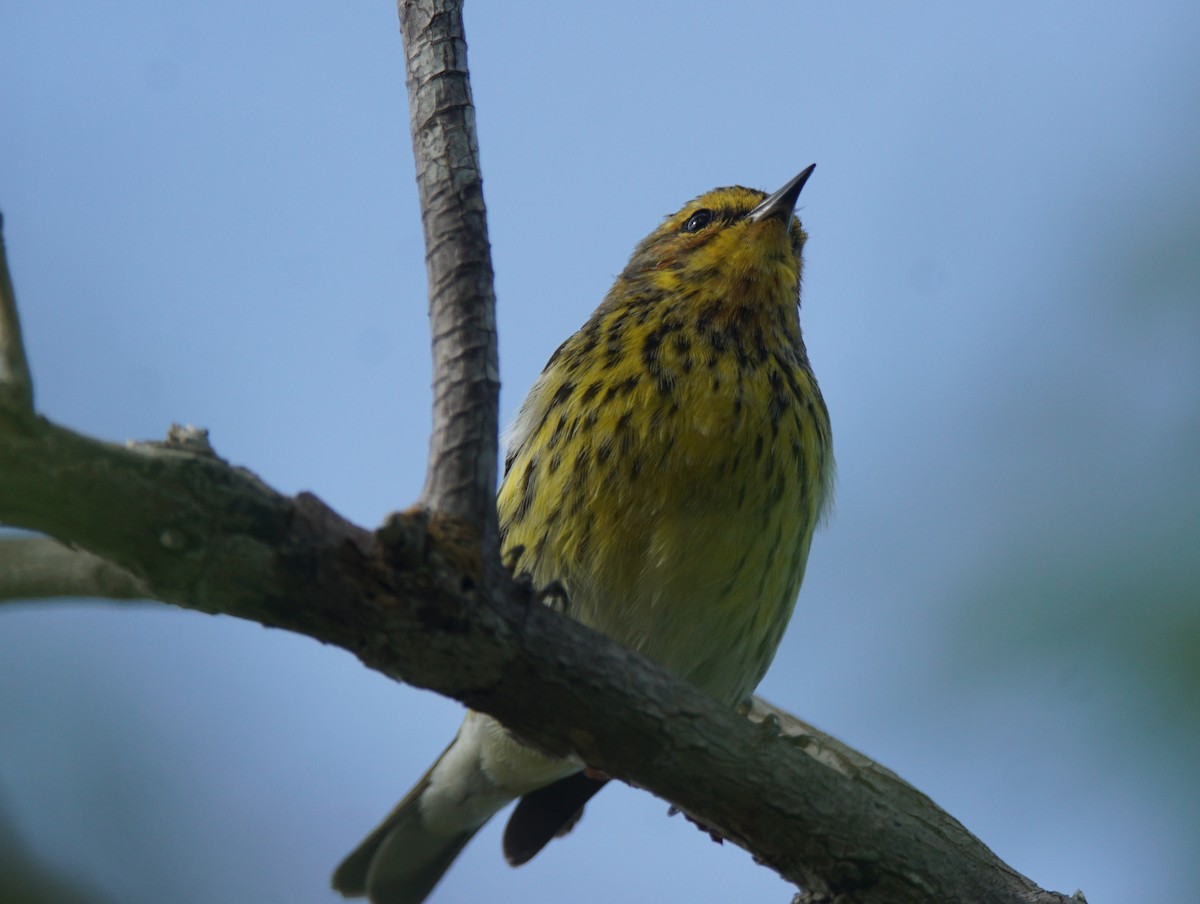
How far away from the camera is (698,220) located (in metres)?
6.68

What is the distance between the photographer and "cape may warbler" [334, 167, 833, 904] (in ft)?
16.7

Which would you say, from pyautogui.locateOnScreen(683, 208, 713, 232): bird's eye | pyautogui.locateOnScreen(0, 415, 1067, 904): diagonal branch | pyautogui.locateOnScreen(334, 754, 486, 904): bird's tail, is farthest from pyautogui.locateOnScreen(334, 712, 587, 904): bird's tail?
pyautogui.locateOnScreen(683, 208, 713, 232): bird's eye

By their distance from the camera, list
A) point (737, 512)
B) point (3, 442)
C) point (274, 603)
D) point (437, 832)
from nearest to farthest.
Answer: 1. point (3, 442)
2. point (274, 603)
3. point (737, 512)
4. point (437, 832)

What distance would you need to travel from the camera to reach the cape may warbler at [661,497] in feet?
16.7

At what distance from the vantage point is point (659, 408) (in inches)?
205

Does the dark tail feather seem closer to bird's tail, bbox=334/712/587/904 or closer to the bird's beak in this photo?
bird's tail, bbox=334/712/587/904

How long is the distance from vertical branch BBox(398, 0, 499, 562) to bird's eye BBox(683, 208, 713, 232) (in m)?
2.67

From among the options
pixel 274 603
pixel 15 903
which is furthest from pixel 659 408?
pixel 15 903

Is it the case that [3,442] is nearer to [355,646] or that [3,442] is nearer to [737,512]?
[355,646]

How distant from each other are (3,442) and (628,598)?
2861 mm

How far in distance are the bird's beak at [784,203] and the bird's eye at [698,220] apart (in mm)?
396

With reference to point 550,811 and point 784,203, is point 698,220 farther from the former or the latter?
point 550,811

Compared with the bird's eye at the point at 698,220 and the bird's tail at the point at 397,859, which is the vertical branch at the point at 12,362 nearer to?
the bird's tail at the point at 397,859

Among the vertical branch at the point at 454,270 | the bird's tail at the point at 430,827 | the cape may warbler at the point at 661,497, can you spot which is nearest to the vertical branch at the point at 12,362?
the vertical branch at the point at 454,270
